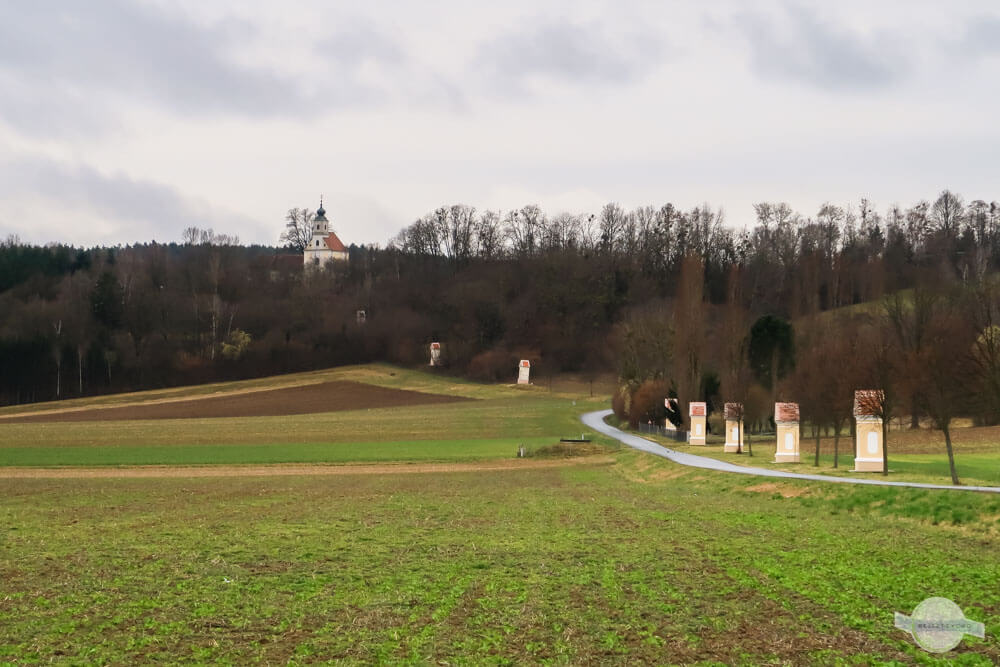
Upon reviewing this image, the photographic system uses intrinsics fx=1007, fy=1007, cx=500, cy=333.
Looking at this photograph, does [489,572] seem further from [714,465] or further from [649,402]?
[649,402]

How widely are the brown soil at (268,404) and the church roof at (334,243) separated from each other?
280 feet

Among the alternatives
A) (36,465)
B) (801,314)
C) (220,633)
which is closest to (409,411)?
(801,314)

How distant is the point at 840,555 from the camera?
19891mm

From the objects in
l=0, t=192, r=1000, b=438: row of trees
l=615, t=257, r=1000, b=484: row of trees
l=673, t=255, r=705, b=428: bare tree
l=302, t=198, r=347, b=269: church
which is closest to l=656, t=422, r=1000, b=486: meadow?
l=615, t=257, r=1000, b=484: row of trees

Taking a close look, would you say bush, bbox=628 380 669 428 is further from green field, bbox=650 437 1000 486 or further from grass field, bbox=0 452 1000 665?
grass field, bbox=0 452 1000 665

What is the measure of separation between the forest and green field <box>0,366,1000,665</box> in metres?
49.4

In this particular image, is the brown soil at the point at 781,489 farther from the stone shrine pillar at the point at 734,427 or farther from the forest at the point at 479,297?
the forest at the point at 479,297

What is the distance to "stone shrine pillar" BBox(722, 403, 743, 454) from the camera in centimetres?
5381

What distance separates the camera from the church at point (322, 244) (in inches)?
7485

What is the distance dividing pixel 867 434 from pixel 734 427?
18412mm

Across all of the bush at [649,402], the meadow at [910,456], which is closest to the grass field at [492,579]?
the meadow at [910,456]

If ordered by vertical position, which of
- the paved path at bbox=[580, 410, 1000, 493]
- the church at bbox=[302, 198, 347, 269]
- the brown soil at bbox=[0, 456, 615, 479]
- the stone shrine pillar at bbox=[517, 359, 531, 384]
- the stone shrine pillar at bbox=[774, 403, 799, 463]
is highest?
the church at bbox=[302, 198, 347, 269]

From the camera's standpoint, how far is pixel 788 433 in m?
43.9

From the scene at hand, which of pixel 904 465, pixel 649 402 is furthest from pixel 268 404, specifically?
pixel 904 465
